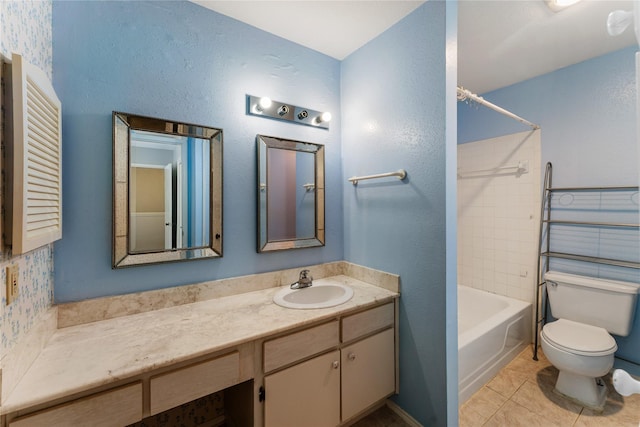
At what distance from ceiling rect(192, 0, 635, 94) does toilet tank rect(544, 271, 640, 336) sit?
175 cm

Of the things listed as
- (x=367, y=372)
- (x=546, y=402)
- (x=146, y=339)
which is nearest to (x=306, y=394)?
(x=367, y=372)

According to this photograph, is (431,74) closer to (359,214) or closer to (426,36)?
(426,36)

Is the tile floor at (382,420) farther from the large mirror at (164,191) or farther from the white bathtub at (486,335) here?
the large mirror at (164,191)

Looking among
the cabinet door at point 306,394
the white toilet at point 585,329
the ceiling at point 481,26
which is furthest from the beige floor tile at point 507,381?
the ceiling at point 481,26

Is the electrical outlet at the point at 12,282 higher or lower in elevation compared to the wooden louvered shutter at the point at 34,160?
lower

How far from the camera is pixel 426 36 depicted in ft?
5.01

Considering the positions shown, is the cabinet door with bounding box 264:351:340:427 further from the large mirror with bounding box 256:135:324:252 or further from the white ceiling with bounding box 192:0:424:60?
the white ceiling with bounding box 192:0:424:60

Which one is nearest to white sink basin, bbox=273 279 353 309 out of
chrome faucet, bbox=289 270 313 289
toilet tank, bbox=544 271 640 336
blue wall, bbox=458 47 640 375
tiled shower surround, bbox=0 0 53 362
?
chrome faucet, bbox=289 270 313 289

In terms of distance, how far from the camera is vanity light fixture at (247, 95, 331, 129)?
5.68 feet

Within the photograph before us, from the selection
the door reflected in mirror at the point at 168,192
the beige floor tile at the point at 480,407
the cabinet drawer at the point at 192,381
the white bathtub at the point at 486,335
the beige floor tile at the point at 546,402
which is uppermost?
the door reflected in mirror at the point at 168,192

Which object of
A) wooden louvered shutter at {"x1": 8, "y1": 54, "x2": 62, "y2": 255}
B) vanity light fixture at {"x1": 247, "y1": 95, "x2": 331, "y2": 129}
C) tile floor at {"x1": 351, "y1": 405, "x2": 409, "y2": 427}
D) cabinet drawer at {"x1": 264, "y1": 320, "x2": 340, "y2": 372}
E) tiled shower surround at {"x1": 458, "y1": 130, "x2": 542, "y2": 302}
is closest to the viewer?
wooden louvered shutter at {"x1": 8, "y1": 54, "x2": 62, "y2": 255}

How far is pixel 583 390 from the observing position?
1.79 meters

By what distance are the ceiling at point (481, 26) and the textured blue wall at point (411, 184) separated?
0.18 meters

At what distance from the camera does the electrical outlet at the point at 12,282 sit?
86cm
